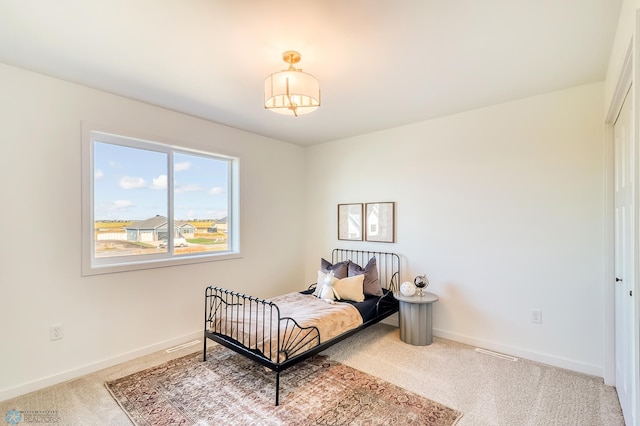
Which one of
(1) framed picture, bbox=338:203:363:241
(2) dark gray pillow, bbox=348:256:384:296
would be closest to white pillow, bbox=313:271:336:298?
(2) dark gray pillow, bbox=348:256:384:296

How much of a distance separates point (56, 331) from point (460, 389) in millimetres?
3453

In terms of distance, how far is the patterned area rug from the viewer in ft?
6.90

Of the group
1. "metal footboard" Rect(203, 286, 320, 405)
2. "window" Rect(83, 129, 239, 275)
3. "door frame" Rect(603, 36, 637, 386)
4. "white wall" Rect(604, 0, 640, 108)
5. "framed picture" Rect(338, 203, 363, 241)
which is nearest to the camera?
"white wall" Rect(604, 0, 640, 108)

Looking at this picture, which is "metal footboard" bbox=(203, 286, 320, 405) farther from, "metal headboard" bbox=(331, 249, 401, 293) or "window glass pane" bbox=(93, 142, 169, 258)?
"metal headboard" bbox=(331, 249, 401, 293)

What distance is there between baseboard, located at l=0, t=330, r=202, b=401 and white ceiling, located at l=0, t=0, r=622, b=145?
8.39ft

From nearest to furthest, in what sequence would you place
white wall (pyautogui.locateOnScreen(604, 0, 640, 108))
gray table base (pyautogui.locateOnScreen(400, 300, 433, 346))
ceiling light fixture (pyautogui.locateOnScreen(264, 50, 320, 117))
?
1. white wall (pyautogui.locateOnScreen(604, 0, 640, 108))
2. ceiling light fixture (pyautogui.locateOnScreen(264, 50, 320, 117))
3. gray table base (pyautogui.locateOnScreen(400, 300, 433, 346))

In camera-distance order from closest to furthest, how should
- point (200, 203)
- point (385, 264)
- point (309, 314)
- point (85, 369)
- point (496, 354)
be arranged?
point (85, 369) → point (309, 314) → point (496, 354) → point (200, 203) → point (385, 264)

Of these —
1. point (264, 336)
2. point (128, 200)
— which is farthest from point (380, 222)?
point (128, 200)

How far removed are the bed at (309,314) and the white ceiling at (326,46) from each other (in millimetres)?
1942

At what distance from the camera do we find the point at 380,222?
4.10 meters

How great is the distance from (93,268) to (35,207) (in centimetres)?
69

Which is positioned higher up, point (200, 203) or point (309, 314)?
point (200, 203)

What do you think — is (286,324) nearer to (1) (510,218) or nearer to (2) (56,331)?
(2) (56,331)
